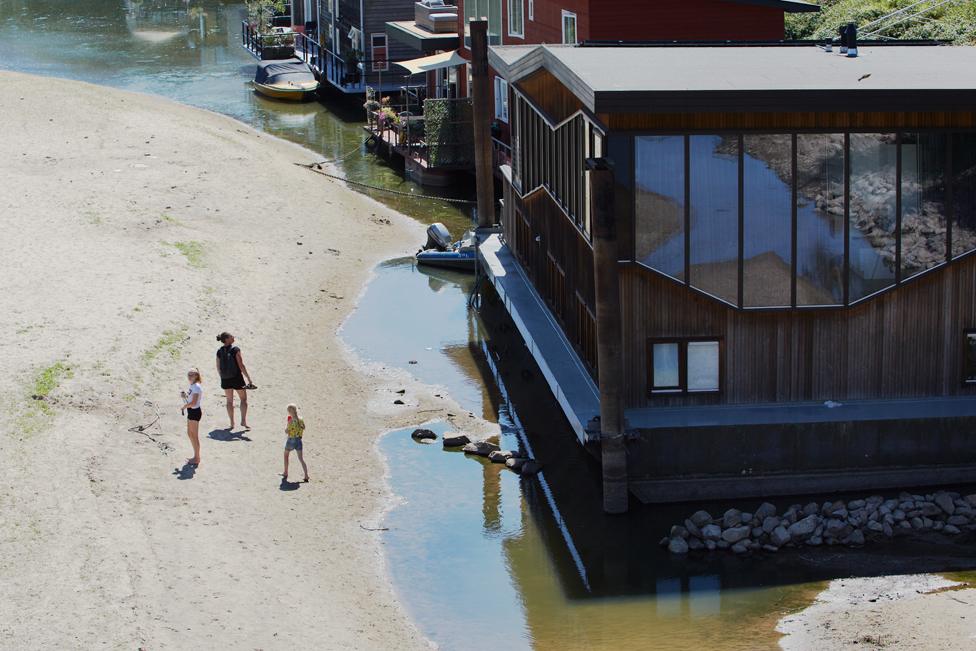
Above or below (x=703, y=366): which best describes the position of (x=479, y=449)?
below

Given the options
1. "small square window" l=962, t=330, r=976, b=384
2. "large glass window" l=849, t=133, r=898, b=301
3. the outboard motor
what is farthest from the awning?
"small square window" l=962, t=330, r=976, b=384

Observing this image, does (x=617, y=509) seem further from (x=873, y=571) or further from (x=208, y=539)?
(x=208, y=539)

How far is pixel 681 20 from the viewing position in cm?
3806

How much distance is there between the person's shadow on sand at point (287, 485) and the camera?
21.6 metres

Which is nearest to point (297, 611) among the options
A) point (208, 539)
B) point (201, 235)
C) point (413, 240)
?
point (208, 539)

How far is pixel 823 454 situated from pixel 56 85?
4014 centimetres

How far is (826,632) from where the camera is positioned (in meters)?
17.9

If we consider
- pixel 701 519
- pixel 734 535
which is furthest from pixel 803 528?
pixel 701 519

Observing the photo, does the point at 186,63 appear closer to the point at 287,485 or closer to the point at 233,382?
the point at 233,382

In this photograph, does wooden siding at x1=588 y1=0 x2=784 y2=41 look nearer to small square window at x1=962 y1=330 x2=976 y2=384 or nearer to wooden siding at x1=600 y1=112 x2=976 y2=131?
wooden siding at x1=600 y1=112 x2=976 y2=131

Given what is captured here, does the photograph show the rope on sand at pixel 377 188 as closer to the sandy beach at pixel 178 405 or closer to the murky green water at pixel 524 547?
the sandy beach at pixel 178 405

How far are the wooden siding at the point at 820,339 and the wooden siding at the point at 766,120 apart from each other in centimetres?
218

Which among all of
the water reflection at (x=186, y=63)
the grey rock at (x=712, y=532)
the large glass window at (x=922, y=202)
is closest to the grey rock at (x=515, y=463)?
the grey rock at (x=712, y=532)

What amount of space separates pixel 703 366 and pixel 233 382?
298 inches
